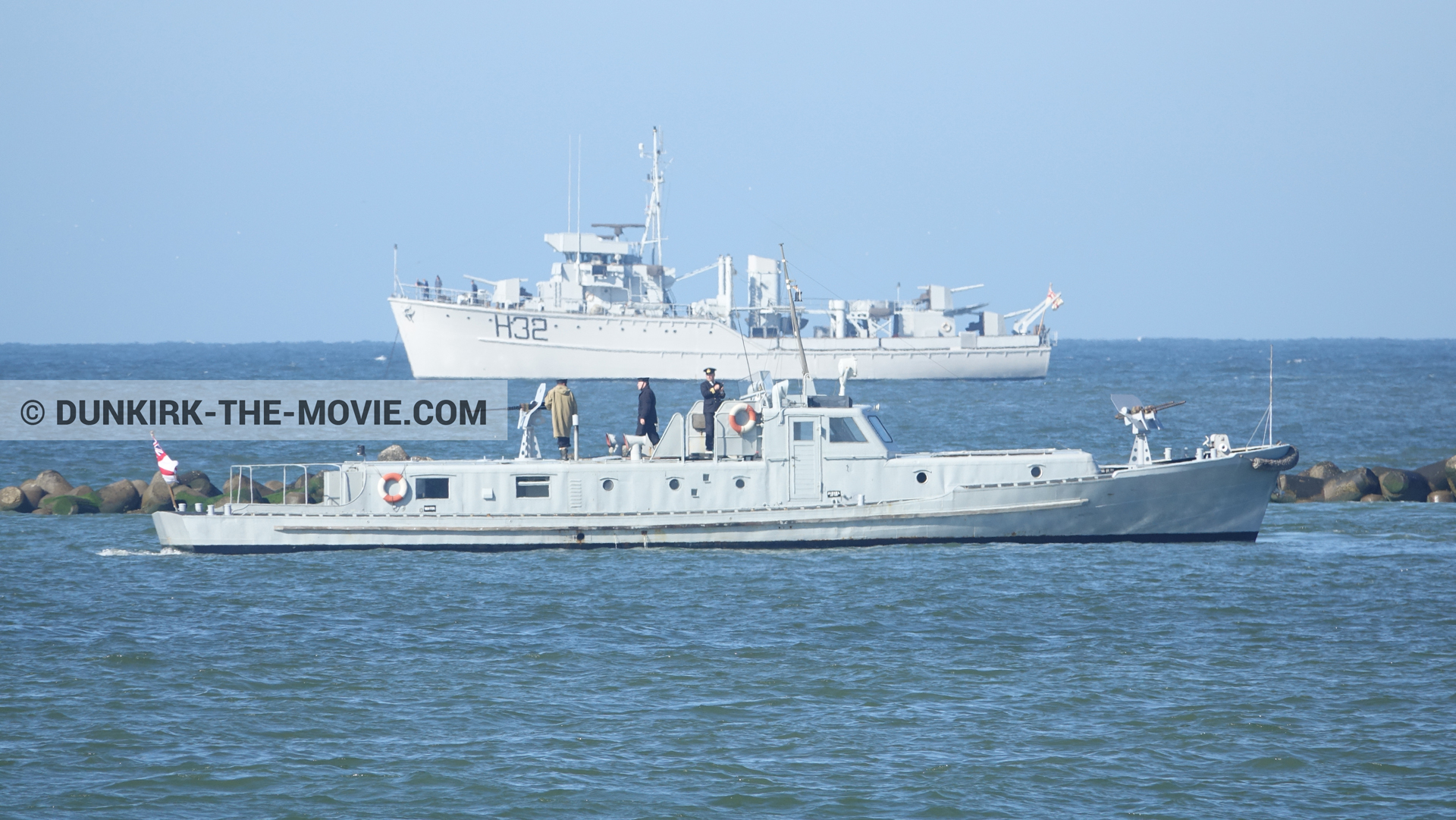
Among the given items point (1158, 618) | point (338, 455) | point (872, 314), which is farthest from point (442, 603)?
point (872, 314)

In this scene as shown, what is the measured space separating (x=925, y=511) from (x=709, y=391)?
4018 millimetres

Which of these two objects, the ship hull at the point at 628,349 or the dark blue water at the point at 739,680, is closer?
the dark blue water at the point at 739,680

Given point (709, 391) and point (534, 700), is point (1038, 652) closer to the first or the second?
point (534, 700)

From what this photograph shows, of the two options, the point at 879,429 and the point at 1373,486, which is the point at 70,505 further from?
the point at 1373,486

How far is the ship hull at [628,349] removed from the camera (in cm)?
8156

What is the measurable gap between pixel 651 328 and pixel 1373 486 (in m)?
55.1

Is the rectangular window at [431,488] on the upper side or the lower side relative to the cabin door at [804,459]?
lower

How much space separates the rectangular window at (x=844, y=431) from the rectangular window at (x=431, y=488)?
20.2 feet

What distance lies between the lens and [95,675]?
1551 centimetres

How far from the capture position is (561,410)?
882 inches

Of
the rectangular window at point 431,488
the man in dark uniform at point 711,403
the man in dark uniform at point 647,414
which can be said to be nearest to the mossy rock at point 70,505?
the rectangular window at point 431,488

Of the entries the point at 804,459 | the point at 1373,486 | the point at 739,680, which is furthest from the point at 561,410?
the point at 1373,486

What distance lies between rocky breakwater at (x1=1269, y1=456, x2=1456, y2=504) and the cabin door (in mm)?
13200

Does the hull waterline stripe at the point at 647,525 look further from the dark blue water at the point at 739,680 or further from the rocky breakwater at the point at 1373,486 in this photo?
the rocky breakwater at the point at 1373,486
